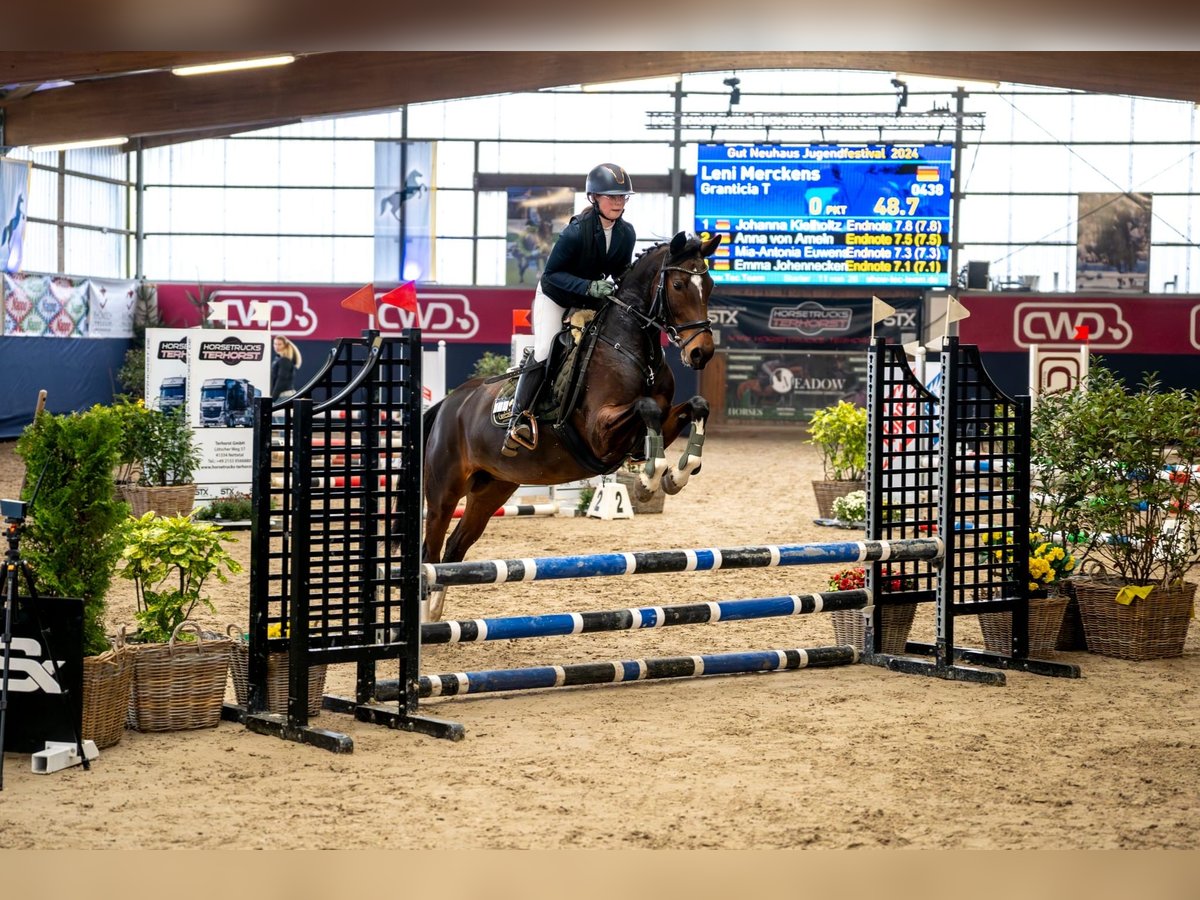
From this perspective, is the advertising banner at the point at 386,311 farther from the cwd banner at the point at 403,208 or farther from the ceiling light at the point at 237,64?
the ceiling light at the point at 237,64

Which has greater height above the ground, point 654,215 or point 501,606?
point 654,215

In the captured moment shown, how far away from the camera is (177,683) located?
12.6 ft

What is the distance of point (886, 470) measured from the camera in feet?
16.1

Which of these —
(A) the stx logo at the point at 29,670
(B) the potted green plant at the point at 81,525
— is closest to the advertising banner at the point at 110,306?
(B) the potted green plant at the point at 81,525

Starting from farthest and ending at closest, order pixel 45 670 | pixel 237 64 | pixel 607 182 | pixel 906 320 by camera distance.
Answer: pixel 906 320 < pixel 237 64 < pixel 607 182 < pixel 45 670

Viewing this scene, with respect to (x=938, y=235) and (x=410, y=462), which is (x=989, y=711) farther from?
(x=938, y=235)

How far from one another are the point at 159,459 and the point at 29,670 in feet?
20.3

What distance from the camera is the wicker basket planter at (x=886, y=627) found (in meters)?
5.04

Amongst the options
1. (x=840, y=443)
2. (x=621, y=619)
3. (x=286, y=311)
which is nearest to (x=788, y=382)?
(x=286, y=311)

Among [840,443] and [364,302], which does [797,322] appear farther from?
[364,302]

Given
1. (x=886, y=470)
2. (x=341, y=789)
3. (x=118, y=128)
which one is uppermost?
(x=118, y=128)

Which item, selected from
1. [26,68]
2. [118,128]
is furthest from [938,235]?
[26,68]

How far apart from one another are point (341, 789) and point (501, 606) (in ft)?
10.1

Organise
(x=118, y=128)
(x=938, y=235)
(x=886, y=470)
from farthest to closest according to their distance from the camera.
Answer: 1. (x=938, y=235)
2. (x=118, y=128)
3. (x=886, y=470)
